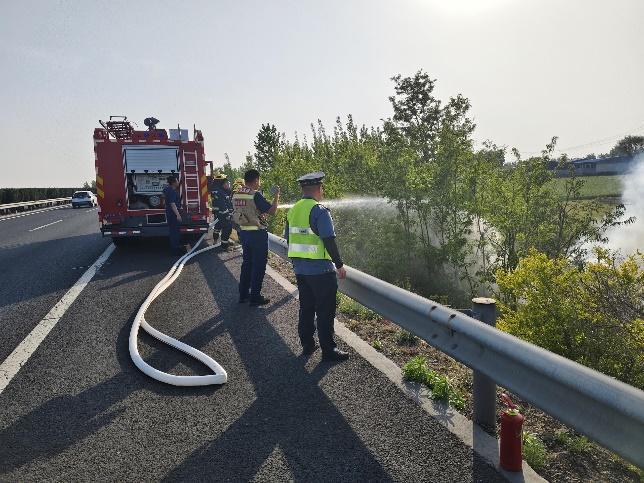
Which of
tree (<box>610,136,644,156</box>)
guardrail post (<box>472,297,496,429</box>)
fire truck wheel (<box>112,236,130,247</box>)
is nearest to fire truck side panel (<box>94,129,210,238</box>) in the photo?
fire truck wheel (<box>112,236,130,247</box>)

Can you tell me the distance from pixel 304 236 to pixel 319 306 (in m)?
0.67

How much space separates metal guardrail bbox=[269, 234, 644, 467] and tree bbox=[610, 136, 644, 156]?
111312mm

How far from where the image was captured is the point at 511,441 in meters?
2.59

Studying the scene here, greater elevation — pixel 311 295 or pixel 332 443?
pixel 311 295

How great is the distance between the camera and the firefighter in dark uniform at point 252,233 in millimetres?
6426

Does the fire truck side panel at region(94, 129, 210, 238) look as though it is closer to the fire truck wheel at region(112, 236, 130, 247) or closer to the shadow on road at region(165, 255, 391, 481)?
the fire truck wheel at region(112, 236, 130, 247)

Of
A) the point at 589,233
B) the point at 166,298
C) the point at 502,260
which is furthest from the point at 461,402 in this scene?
the point at 589,233

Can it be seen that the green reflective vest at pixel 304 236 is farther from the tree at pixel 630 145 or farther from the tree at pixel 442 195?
the tree at pixel 630 145

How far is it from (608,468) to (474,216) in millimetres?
9981

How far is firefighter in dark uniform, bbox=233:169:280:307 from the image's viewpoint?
6.43 meters

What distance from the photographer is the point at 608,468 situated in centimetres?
281

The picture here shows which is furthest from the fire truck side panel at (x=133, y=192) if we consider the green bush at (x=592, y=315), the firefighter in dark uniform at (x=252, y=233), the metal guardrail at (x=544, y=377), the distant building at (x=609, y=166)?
the distant building at (x=609, y=166)

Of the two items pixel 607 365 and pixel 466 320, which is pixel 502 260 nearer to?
pixel 607 365

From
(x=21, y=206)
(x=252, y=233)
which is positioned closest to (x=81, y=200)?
(x=21, y=206)
